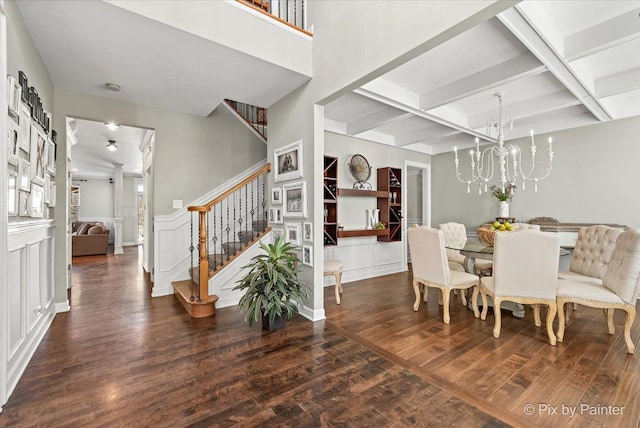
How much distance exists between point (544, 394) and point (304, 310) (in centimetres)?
221

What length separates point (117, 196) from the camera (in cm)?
884

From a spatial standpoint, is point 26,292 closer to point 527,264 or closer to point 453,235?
point 527,264

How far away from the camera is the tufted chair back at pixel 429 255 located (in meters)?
3.12

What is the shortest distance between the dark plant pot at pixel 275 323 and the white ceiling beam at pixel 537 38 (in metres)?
3.20

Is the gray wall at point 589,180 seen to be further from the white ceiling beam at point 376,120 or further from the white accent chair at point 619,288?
the white ceiling beam at point 376,120

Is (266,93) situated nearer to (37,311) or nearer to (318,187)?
(318,187)

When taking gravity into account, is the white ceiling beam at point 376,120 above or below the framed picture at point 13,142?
above

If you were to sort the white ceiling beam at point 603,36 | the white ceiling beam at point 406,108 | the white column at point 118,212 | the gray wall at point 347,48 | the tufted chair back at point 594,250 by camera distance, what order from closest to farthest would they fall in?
the gray wall at point 347,48 < the white ceiling beam at point 603,36 < the tufted chair back at point 594,250 < the white ceiling beam at point 406,108 < the white column at point 118,212

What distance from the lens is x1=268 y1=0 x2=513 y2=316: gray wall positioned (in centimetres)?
192

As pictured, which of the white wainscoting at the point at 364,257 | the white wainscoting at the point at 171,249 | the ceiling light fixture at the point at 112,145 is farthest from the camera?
the ceiling light fixture at the point at 112,145

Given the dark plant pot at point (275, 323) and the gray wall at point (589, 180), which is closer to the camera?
the dark plant pot at point (275, 323)

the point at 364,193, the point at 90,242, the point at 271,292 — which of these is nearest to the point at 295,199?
the point at 271,292

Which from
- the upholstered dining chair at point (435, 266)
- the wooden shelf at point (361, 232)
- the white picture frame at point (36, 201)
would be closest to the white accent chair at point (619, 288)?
the upholstered dining chair at point (435, 266)

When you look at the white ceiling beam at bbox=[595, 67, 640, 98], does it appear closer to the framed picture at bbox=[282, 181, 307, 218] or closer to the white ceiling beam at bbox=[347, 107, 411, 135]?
the white ceiling beam at bbox=[347, 107, 411, 135]
